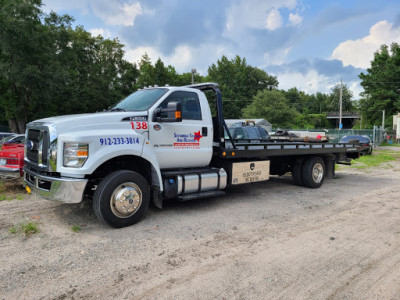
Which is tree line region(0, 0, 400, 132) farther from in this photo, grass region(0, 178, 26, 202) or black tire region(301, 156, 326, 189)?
black tire region(301, 156, 326, 189)

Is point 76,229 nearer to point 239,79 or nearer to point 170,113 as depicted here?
point 170,113

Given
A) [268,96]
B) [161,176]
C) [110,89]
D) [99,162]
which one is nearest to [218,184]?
[161,176]

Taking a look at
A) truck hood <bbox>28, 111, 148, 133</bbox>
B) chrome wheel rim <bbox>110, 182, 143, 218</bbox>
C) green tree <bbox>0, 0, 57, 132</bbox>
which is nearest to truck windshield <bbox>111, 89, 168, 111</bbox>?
truck hood <bbox>28, 111, 148, 133</bbox>

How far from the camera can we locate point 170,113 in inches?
197

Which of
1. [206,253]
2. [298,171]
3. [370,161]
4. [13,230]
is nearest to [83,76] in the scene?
[370,161]

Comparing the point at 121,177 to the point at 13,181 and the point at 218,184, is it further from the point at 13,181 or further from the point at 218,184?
the point at 13,181

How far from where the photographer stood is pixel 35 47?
2419cm

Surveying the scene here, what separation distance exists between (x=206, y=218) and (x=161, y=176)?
1093mm

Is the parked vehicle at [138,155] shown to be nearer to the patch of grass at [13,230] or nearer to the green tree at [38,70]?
the patch of grass at [13,230]

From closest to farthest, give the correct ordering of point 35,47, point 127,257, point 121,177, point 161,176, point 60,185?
point 127,257 < point 60,185 < point 121,177 < point 161,176 < point 35,47

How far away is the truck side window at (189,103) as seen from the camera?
5.73 meters

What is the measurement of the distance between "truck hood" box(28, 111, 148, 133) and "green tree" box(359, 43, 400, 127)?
49655 millimetres

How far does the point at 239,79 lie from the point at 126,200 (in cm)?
7459

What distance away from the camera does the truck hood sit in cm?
451
